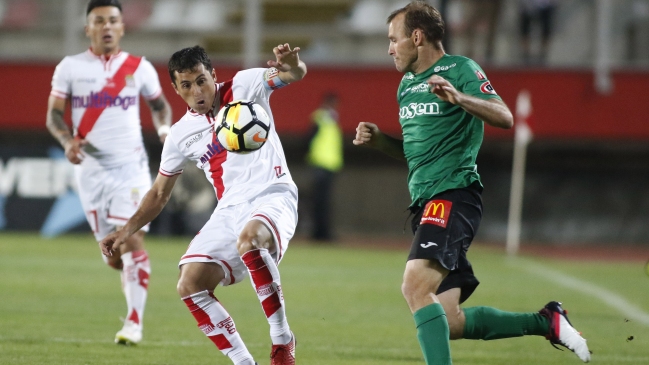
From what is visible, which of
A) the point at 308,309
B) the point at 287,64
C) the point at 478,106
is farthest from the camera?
the point at 308,309

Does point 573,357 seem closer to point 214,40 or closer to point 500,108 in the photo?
point 500,108

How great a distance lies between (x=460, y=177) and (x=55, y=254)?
10408 millimetres

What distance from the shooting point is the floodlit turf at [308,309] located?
724cm

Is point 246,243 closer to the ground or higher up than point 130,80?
closer to the ground

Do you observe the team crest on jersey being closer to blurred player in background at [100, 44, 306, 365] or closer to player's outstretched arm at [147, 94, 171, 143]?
A: player's outstretched arm at [147, 94, 171, 143]

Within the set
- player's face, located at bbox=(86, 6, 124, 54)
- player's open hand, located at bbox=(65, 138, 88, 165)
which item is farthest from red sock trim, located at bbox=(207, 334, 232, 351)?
player's face, located at bbox=(86, 6, 124, 54)

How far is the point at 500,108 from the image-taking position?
17.2 ft

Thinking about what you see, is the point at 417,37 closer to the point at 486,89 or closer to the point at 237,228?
the point at 486,89

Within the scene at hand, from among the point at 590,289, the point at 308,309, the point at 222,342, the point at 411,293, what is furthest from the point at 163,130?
the point at 590,289

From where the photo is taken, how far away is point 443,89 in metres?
5.08

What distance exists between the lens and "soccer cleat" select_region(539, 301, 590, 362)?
5.96 meters

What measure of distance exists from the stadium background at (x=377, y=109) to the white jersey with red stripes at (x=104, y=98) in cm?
931

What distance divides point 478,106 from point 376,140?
100 cm

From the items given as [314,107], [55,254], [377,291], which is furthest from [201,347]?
[314,107]
